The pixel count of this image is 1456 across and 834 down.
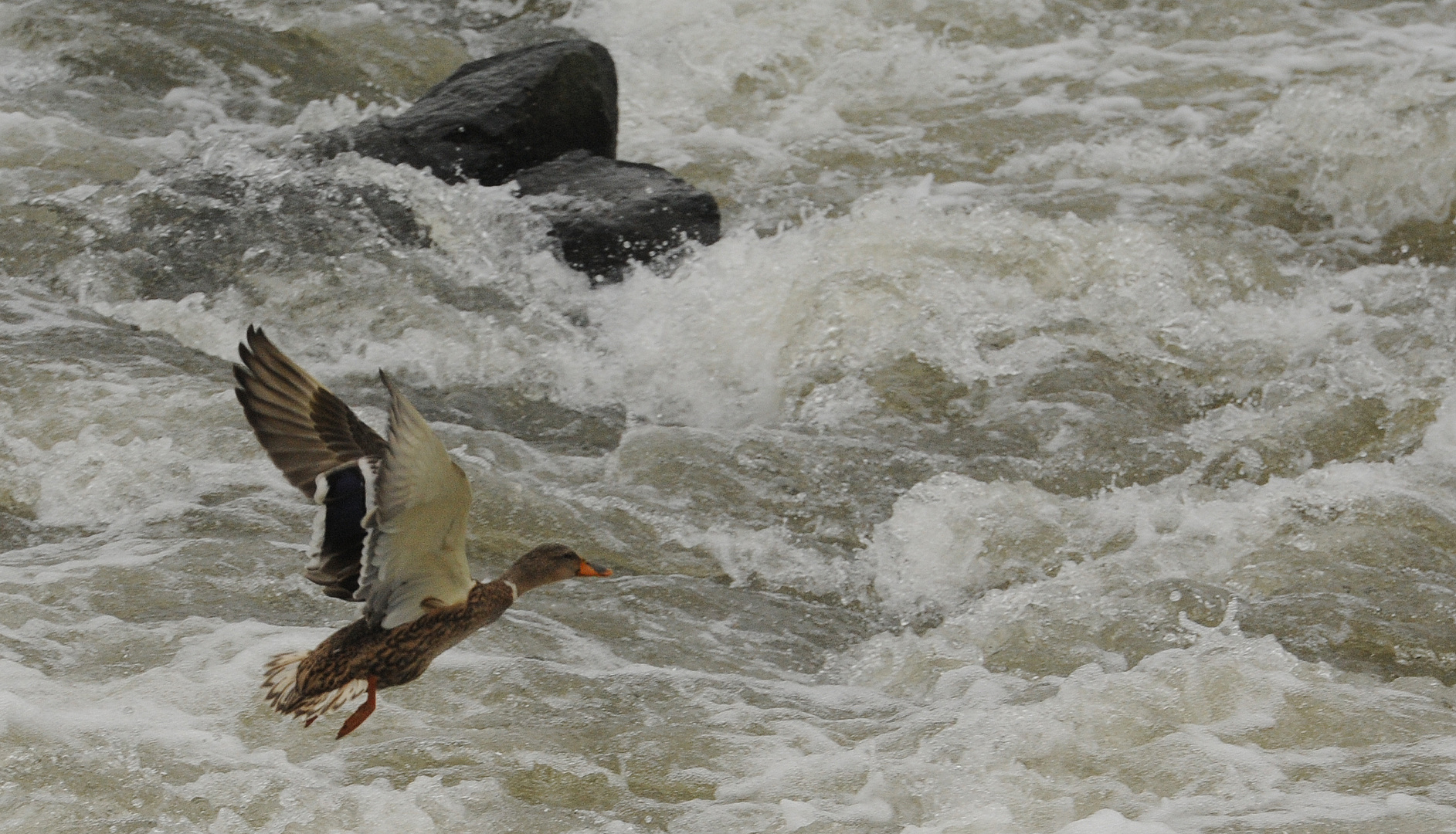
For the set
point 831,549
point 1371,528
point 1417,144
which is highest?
point 1417,144

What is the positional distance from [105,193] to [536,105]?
1.95 metres

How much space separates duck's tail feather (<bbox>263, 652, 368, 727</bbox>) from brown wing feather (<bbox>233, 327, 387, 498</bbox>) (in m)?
0.45

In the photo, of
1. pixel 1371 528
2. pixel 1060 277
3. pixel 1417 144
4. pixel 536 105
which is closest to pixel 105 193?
pixel 536 105

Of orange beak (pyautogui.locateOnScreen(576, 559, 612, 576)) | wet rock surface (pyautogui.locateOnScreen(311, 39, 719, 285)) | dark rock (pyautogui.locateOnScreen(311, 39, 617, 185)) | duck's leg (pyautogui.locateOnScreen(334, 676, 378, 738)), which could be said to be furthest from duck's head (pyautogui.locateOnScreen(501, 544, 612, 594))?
dark rock (pyautogui.locateOnScreen(311, 39, 617, 185))

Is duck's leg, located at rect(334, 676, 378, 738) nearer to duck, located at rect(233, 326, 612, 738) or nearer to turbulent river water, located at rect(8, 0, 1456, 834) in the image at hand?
Result: duck, located at rect(233, 326, 612, 738)

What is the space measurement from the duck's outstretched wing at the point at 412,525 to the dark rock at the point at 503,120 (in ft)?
13.4

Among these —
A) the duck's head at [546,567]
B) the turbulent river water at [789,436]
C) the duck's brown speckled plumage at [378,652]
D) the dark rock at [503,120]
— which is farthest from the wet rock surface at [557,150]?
the duck's brown speckled plumage at [378,652]

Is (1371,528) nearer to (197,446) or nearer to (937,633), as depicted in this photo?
(937,633)

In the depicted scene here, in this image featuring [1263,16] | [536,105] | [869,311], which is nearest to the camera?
[869,311]

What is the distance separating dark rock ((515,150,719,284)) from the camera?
6.64 m

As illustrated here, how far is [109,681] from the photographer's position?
358cm

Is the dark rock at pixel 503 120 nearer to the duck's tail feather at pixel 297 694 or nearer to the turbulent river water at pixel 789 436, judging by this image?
the turbulent river water at pixel 789 436

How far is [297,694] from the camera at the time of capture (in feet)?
10.7

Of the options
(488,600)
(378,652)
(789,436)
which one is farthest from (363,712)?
(789,436)
